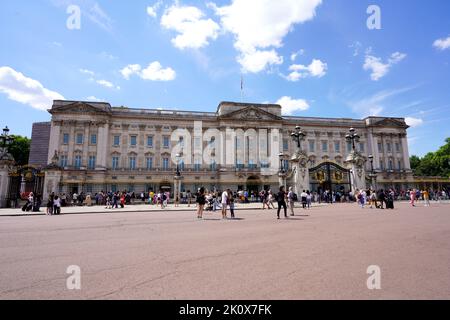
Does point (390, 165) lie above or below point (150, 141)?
below

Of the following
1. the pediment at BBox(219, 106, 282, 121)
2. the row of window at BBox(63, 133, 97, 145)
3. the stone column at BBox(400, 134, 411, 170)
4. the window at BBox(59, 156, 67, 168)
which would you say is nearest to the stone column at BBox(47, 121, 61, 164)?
the row of window at BBox(63, 133, 97, 145)

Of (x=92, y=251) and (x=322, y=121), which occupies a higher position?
(x=322, y=121)

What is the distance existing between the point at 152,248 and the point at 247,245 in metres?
2.49

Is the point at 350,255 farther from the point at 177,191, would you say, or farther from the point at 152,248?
the point at 177,191

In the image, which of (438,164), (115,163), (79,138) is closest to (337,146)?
(438,164)

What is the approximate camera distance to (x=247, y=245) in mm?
6809

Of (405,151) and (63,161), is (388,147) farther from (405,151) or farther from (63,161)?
(63,161)

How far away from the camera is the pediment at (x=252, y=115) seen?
162ft

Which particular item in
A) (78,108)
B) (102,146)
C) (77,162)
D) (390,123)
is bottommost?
(77,162)

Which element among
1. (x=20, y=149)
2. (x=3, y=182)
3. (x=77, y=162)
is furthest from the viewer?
(x=20, y=149)

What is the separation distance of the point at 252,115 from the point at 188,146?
550 inches

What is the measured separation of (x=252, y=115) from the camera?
50062mm

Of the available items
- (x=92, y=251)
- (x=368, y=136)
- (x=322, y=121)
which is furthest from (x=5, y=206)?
(x=368, y=136)

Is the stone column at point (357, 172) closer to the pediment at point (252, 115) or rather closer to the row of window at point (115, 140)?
the pediment at point (252, 115)
